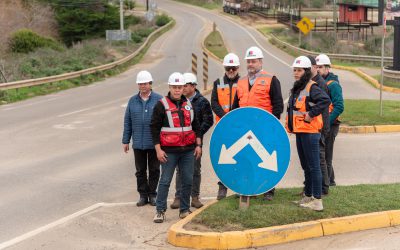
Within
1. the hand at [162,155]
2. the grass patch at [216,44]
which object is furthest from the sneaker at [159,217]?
the grass patch at [216,44]

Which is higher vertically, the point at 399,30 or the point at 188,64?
the point at 399,30

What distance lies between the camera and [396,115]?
1775 centimetres

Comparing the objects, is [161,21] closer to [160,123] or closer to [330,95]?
[330,95]

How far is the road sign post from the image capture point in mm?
7465

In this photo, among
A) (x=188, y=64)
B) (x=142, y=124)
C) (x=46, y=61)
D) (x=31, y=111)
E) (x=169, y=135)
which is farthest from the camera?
(x=188, y=64)

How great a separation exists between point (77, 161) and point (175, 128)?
5.25 meters

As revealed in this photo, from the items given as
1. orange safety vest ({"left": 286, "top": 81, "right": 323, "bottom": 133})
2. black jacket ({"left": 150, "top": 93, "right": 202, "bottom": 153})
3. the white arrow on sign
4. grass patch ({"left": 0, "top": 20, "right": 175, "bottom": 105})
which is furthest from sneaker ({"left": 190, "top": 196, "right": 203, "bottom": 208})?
grass patch ({"left": 0, "top": 20, "right": 175, "bottom": 105})

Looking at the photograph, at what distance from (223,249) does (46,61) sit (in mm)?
31189

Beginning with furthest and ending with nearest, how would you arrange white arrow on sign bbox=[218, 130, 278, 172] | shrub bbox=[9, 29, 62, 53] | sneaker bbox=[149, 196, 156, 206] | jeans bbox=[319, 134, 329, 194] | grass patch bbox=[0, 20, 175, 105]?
1. shrub bbox=[9, 29, 62, 53]
2. grass patch bbox=[0, 20, 175, 105]
3. sneaker bbox=[149, 196, 156, 206]
4. jeans bbox=[319, 134, 329, 194]
5. white arrow on sign bbox=[218, 130, 278, 172]

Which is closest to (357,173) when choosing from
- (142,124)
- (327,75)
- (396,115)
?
(327,75)

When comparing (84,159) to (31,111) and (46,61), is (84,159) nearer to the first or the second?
(31,111)

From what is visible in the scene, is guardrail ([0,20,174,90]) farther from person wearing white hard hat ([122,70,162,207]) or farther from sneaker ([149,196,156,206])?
sneaker ([149,196,156,206])

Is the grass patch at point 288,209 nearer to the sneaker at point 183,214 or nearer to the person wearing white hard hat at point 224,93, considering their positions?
the sneaker at point 183,214

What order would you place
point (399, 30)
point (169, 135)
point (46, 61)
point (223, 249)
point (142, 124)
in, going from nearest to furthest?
point (223, 249) < point (169, 135) < point (142, 124) < point (399, 30) < point (46, 61)
